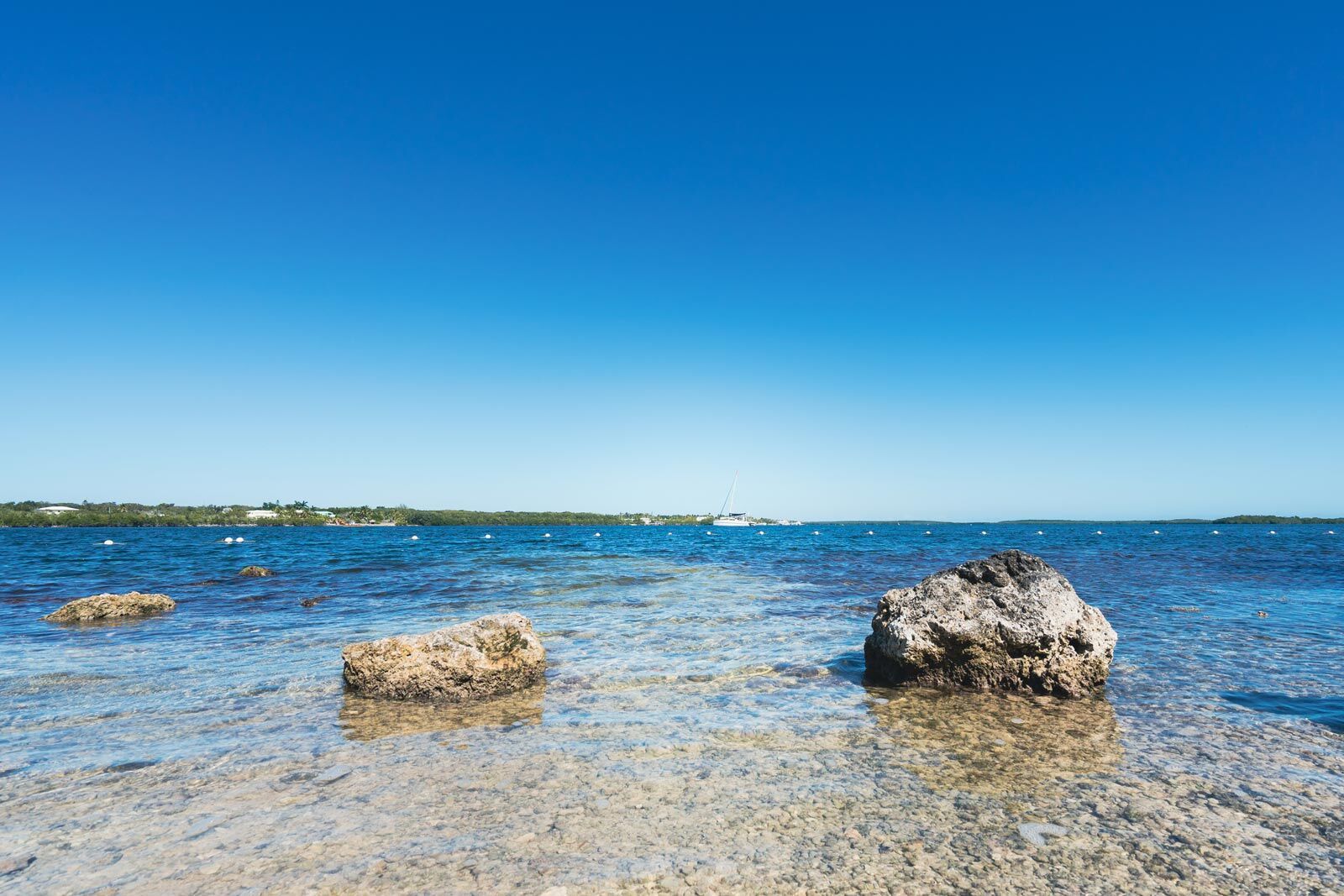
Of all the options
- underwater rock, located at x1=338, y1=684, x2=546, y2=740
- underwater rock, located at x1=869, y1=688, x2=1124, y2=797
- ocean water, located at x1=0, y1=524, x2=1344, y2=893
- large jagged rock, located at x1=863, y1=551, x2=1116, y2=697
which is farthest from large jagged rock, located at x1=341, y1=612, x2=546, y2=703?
large jagged rock, located at x1=863, y1=551, x2=1116, y2=697

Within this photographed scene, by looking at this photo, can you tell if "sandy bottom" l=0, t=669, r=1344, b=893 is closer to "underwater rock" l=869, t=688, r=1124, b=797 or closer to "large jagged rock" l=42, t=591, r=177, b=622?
"underwater rock" l=869, t=688, r=1124, b=797

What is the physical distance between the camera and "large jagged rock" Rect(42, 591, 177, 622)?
14680 millimetres

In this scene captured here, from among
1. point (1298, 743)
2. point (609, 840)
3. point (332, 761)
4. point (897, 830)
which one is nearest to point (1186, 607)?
point (1298, 743)

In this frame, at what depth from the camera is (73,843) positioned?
438 centimetres

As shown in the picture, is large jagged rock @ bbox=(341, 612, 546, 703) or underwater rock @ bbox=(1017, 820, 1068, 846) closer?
underwater rock @ bbox=(1017, 820, 1068, 846)

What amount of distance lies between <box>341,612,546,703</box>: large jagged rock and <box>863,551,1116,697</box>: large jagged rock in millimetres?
5144

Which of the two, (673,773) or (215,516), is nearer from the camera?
(673,773)

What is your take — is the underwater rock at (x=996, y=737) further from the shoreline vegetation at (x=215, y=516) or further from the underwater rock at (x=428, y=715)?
the shoreline vegetation at (x=215, y=516)

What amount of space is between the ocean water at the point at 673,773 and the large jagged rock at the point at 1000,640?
0.44 metres

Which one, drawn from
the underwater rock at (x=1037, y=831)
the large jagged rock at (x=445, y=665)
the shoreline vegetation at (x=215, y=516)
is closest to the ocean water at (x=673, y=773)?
the underwater rock at (x=1037, y=831)

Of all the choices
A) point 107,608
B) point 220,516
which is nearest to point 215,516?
point 220,516

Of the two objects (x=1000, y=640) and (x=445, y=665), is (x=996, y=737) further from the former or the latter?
(x=445, y=665)

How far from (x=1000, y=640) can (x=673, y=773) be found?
17.5 ft

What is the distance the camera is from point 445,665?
8438 millimetres
